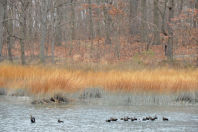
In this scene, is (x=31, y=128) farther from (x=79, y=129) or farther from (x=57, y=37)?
(x=57, y=37)

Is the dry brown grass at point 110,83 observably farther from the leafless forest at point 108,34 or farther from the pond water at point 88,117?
the leafless forest at point 108,34

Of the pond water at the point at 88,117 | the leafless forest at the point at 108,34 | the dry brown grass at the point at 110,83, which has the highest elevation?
the leafless forest at the point at 108,34

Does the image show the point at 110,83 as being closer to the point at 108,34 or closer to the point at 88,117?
the point at 88,117

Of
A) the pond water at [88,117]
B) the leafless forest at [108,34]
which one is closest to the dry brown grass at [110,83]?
the pond water at [88,117]

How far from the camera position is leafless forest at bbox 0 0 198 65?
72.4 feet

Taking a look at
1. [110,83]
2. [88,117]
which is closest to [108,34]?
[110,83]

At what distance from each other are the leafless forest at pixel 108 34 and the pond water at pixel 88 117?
26.5 feet

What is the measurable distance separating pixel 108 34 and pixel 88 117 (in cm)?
2241

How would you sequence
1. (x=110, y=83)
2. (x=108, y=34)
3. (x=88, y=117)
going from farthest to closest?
(x=108, y=34), (x=110, y=83), (x=88, y=117)

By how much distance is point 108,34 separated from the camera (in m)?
32.6

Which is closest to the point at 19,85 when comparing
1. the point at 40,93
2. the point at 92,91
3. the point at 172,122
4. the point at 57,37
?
the point at 40,93

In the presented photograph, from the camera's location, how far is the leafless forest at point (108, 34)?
22.1 meters

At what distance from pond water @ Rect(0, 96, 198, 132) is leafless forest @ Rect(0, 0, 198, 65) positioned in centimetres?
806

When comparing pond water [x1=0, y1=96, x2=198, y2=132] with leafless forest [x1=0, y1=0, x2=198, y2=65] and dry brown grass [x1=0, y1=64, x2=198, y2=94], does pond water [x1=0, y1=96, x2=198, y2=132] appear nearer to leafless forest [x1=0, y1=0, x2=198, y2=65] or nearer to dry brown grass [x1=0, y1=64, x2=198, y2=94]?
dry brown grass [x1=0, y1=64, x2=198, y2=94]
